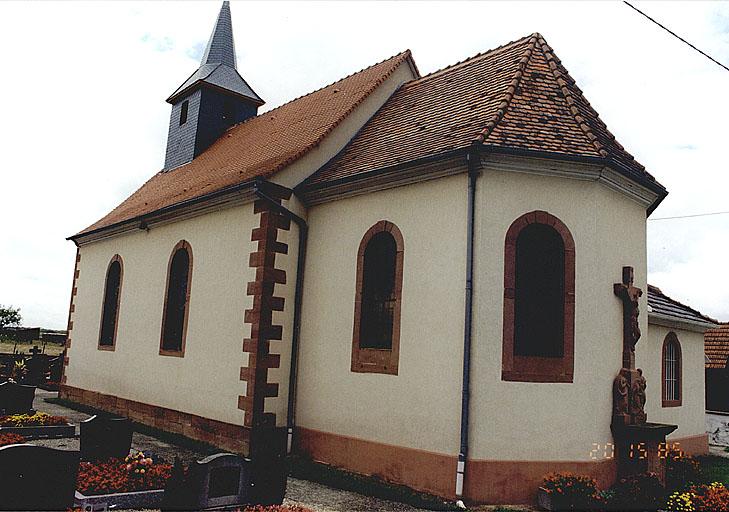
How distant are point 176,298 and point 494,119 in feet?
29.0

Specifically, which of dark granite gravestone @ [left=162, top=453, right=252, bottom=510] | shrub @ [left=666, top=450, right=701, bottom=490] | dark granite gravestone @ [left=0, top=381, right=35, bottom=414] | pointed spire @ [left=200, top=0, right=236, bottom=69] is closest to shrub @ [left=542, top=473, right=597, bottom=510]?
shrub @ [left=666, top=450, right=701, bottom=490]

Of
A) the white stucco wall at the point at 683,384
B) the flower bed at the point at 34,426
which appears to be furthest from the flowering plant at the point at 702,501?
the flower bed at the point at 34,426

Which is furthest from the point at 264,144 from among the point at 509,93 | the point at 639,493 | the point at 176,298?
the point at 639,493

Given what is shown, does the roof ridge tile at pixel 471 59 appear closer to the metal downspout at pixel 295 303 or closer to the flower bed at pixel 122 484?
the metal downspout at pixel 295 303

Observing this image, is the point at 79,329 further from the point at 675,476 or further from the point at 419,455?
the point at 675,476

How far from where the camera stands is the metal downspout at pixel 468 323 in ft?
32.6

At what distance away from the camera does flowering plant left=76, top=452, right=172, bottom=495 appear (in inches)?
332

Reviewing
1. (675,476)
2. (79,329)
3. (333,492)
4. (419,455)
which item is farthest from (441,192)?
(79,329)

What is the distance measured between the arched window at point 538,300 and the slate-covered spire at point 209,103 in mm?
13180

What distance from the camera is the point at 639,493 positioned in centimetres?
977

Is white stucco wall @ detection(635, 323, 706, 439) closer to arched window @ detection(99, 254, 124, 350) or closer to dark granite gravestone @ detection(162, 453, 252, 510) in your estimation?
dark granite gravestone @ detection(162, 453, 252, 510)

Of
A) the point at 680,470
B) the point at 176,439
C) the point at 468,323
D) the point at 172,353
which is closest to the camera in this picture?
the point at 468,323

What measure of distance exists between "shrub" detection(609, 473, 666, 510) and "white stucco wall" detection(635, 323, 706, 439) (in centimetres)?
486

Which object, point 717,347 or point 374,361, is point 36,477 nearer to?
point 374,361
